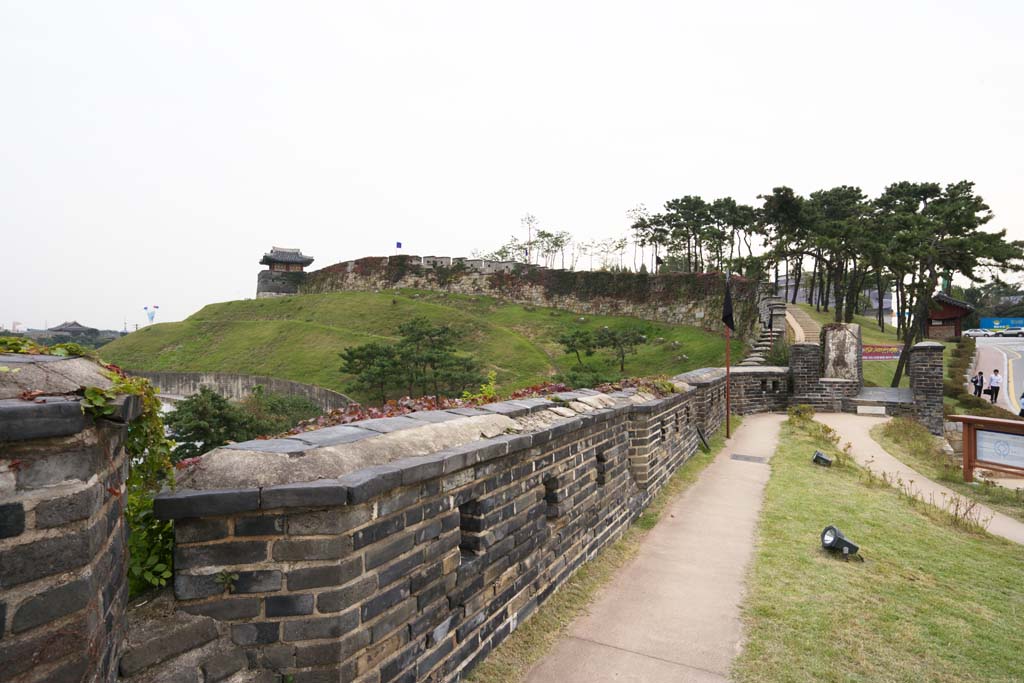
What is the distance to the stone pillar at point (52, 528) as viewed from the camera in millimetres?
1560

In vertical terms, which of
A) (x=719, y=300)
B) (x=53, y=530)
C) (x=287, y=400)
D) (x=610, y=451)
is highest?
(x=719, y=300)

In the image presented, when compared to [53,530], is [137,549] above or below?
below

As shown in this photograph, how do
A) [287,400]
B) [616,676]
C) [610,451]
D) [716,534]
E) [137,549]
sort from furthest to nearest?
1. [287,400]
2. [716,534]
3. [610,451]
4. [616,676]
5. [137,549]

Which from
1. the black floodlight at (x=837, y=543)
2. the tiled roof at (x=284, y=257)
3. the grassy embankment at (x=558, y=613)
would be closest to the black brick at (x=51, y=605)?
the grassy embankment at (x=558, y=613)

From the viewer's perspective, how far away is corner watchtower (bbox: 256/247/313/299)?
182ft

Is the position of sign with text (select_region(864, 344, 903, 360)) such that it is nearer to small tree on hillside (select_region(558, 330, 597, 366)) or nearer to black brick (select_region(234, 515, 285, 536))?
small tree on hillside (select_region(558, 330, 597, 366))

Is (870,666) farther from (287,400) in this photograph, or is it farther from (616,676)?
(287,400)

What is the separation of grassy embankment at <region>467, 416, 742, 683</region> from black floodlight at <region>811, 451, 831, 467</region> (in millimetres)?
4378

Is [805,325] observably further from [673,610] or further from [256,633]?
[256,633]

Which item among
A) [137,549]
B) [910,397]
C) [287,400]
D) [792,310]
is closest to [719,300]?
[792,310]

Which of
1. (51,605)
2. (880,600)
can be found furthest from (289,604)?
(880,600)

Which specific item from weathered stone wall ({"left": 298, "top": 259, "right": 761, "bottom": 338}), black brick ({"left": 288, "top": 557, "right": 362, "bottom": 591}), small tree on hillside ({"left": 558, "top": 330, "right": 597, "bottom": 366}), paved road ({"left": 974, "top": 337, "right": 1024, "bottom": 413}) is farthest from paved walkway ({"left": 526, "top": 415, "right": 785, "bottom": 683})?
weathered stone wall ({"left": 298, "top": 259, "right": 761, "bottom": 338})

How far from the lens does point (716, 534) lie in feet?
20.3

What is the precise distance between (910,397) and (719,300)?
15.7m
